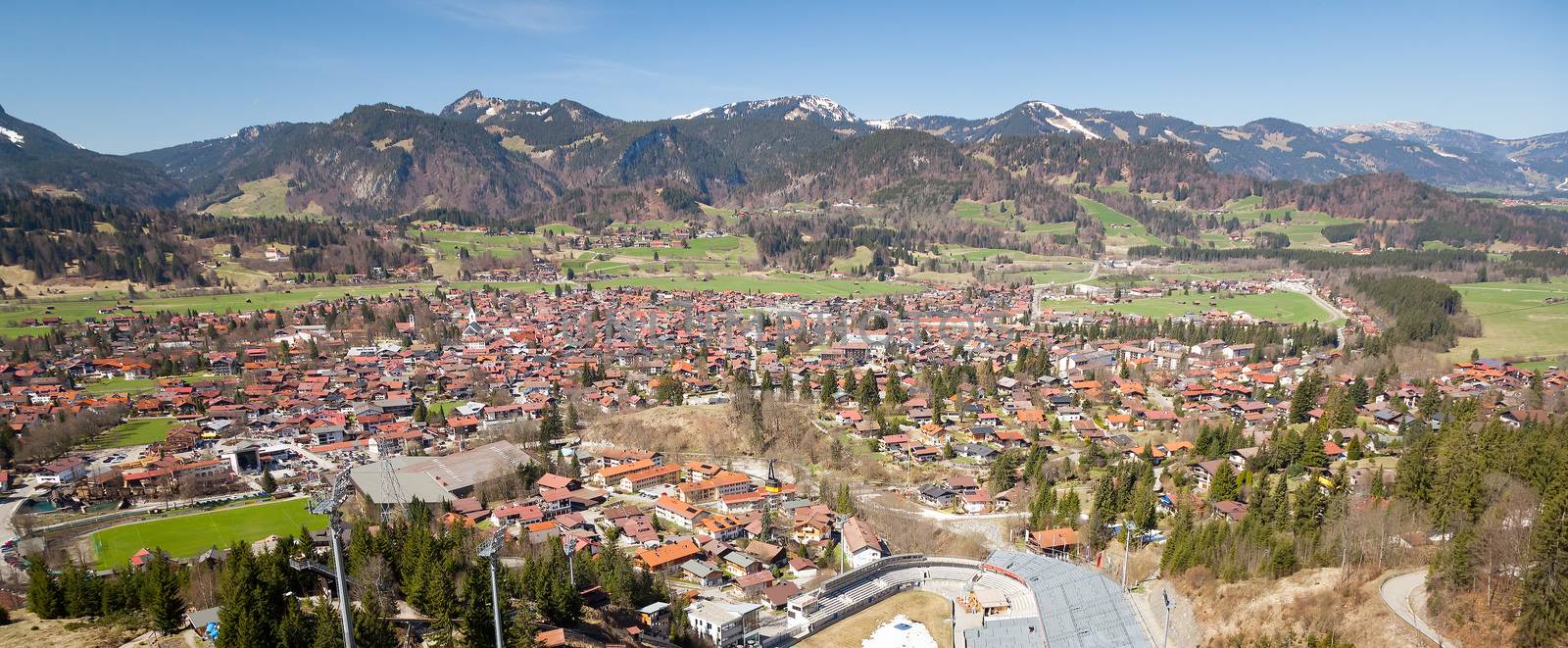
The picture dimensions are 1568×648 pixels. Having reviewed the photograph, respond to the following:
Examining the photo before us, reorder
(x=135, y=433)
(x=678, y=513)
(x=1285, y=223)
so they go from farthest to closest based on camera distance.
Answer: (x=1285, y=223) → (x=135, y=433) → (x=678, y=513)

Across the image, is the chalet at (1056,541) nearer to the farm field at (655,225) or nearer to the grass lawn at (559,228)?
the farm field at (655,225)

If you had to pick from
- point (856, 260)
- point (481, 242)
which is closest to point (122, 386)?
point (481, 242)

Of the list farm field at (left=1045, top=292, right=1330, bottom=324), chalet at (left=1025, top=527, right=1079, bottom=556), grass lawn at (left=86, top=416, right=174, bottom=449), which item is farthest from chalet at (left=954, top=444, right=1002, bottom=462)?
farm field at (left=1045, top=292, right=1330, bottom=324)

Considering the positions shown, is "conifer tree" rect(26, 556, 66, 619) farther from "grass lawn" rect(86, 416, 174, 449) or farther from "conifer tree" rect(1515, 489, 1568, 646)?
"conifer tree" rect(1515, 489, 1568, 646)

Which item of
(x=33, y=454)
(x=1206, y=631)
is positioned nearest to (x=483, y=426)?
(x=33, y=454)

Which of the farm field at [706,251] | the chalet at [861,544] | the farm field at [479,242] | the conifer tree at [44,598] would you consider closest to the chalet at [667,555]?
the chalet at [861,544]

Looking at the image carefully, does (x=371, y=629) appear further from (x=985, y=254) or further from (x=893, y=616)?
(x=985, y=254)
